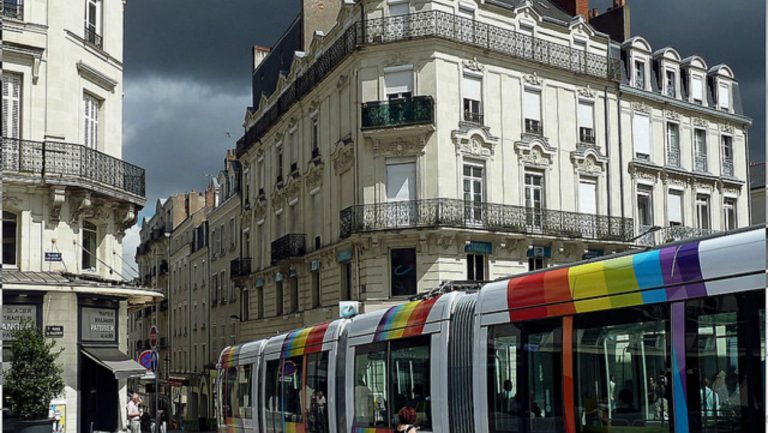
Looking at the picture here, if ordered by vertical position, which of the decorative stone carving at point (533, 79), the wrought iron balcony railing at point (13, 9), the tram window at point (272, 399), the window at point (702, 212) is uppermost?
the decorative stone carving at point (533, 79)

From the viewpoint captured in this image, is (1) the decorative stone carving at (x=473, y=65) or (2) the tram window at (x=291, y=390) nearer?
(2) the tram window at (x=291, y=390)

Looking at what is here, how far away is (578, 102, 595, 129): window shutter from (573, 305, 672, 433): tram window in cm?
2734

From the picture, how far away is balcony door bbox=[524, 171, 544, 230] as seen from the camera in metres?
33.0

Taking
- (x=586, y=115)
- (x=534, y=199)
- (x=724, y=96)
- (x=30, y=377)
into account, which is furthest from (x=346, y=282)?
(x=724, y=96)

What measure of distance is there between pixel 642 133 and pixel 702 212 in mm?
4377

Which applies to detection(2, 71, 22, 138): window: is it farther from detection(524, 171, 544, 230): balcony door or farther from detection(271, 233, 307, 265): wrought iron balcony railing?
detection(524, 171, 544, 230): balcony door

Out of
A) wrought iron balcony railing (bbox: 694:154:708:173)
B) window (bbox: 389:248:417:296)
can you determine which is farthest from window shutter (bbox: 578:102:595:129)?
window (bbox: 389:248:417:296)

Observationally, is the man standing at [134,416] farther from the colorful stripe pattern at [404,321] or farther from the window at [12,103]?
the colorful stripe pattern at [404,321]

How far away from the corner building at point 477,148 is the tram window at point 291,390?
43.8ft

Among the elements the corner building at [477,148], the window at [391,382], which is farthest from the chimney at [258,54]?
the window at [391,382]

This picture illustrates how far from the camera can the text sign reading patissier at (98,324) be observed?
23094 millimetres

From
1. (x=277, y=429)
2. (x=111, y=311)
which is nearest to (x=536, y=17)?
(x=111, y=311)

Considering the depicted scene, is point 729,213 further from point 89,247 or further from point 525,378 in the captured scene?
point 525,378

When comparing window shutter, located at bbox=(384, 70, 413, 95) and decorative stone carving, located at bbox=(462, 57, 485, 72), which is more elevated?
decorative stone carving, located at bbox=(462, 57, 485, 72)
